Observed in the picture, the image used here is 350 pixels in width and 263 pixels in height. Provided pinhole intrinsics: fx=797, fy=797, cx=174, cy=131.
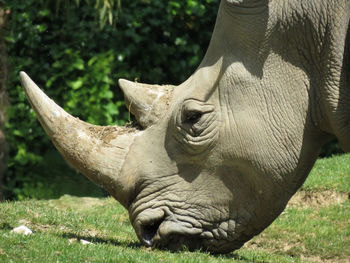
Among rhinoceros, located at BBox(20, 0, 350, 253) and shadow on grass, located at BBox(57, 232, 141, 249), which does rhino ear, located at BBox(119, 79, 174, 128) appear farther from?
shadow on grass, located at BBox(57, 232, 141, 249)

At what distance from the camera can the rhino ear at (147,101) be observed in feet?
18.7

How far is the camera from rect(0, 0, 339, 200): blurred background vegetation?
457 inches

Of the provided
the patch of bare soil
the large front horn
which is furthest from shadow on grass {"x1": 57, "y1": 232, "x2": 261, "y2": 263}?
the patch of bare soil

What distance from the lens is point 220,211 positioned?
219 inches

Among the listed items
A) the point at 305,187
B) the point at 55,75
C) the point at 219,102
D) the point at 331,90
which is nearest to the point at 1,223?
the point at 219,102

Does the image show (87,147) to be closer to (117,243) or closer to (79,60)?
(117,243)

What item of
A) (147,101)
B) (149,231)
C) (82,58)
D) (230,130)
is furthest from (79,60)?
(230,130)

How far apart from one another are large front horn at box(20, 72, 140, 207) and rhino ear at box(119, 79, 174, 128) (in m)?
0.15

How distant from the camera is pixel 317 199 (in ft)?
31.7

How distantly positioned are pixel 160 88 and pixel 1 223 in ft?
6.73

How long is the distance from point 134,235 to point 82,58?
16.9 ft

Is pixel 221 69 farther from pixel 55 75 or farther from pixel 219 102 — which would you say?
pixel 55 75

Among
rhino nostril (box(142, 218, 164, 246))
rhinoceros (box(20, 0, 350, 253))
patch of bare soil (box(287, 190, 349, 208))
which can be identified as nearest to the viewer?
rhinoceros (box(20, 0, 350, 253))

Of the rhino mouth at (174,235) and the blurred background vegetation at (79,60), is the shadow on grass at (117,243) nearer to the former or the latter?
the rhino mouth at (174,235)
